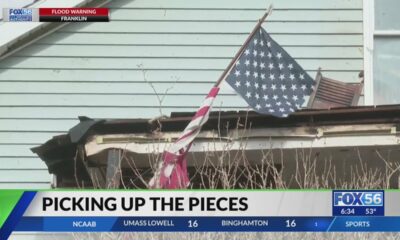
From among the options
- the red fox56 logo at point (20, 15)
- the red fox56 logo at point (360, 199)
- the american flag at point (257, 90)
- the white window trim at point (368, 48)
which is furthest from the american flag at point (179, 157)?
the red fox56 logo at point (20, 15)

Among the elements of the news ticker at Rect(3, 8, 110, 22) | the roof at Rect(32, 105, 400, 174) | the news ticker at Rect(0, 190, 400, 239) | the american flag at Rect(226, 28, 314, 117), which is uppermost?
the news ticker at Rect(3, 8, 110, 22)

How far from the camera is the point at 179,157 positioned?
7.41 meters

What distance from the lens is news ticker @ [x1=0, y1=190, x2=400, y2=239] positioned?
6828 mm

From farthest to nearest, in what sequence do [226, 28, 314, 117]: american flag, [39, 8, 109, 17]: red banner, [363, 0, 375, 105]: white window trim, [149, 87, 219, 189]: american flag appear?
[39, 8, 109, 17]: red banner
[363, 0, 375, 105]: white window trim
[226, 28, 314, 117]: american flag
[149, 87, 219, 189]: american flag

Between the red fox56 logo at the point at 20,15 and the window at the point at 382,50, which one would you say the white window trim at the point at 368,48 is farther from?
the red fox56 logo at the point at 20,15

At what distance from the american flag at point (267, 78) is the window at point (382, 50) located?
147cm

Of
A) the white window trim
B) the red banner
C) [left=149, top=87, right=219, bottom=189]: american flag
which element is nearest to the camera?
[left=149, top=87, right=219, bottom=189]: american flag

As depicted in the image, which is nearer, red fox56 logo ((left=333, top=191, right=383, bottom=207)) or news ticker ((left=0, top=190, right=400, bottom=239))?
news ticker ((left=0, top=190, right=400, bottom=239))

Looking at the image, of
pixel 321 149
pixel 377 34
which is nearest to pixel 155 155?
pixel 321 149

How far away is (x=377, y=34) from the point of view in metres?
9.38

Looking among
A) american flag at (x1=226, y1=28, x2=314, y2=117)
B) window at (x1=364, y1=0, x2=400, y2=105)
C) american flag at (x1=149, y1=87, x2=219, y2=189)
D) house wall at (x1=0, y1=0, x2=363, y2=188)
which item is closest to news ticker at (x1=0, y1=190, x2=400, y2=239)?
american flag at (x1=149, y1=87, x2=219, y2=189)

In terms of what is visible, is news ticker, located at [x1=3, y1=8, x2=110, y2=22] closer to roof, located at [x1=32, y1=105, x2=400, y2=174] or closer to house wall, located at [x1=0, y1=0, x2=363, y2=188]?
house wall, located at [x1=0, y1=0, x2=363, y2=188]

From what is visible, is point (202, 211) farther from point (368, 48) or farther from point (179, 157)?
point (368, 48)

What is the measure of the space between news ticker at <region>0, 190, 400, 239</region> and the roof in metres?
0.77
